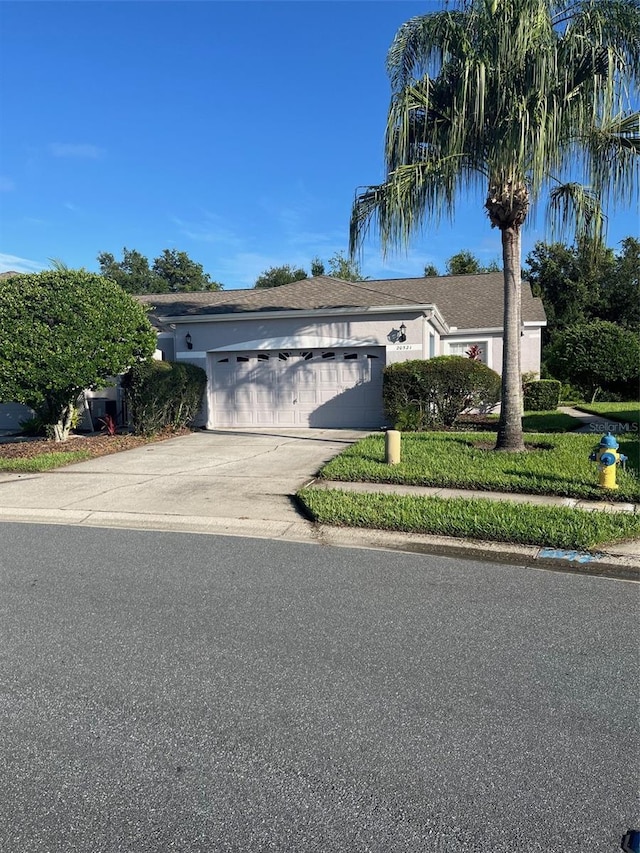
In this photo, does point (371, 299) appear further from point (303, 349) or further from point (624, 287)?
point (624, 287)

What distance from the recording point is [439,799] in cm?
244

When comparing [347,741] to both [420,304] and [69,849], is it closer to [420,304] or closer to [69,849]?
[69,849]

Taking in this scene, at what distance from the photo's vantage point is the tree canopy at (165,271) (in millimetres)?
58562

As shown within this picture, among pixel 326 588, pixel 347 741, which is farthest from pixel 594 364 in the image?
pixel 347 741

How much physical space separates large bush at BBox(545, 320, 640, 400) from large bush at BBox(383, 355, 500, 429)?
28.8ft

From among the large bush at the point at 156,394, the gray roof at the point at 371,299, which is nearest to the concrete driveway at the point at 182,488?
the large bush at the point at 156,394

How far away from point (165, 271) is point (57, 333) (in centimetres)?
5110

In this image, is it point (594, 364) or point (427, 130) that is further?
point (594, 364)

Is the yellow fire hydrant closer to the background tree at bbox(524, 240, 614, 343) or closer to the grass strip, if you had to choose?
the grass strip

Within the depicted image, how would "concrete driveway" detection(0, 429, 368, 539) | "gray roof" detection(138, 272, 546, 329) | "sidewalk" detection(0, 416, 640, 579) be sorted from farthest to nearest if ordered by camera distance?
"gray roof" detection(138, 272, 546, 329) < "concrete driveway" detection(0, 429, 368, 539) < "sidewalk" detection(0, 416, 640, 579)

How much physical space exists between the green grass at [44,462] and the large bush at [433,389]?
7042mm

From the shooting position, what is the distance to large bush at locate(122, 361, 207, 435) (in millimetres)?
14812

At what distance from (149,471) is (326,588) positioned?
20.7ft

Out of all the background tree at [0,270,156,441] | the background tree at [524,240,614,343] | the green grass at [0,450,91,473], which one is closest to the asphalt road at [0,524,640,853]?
the green grass at [0,450,91,473]
